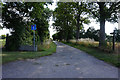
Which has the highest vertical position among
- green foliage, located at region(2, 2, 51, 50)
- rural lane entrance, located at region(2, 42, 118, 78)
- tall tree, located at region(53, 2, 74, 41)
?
tall tree, located at region(53, 2, 74, 41)

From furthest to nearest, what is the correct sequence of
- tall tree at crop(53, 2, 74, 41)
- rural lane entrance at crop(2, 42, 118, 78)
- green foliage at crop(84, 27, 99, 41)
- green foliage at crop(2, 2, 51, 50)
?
green foliage at crop(84, 27, 99, 41), tall tree at crop(53, 2, 74, 41), green foliage at crop(2, 2, 51, 50), rural lane entrance at crop(2, 42, 118, 78)

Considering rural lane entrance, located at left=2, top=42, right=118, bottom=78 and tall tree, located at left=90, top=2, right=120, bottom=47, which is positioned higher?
tall tree, located at left=90, top=2, right=120, bottom=47

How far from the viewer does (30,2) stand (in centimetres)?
1080

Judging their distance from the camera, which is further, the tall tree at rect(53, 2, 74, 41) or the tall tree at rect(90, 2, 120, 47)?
the tall tree at rect(53, 2, 74, 41)

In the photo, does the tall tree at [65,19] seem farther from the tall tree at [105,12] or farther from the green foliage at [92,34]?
the green foliage at [92,34]

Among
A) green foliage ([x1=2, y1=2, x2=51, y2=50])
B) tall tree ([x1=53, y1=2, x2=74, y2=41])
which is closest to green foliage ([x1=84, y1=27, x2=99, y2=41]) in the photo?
tall tree ([x1=53, y1=2, x2=74, y2=41])

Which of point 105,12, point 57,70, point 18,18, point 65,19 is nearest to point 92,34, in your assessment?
point 65,19

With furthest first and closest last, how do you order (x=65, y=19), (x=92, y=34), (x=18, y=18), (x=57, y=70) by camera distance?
(x=92, y=34) → (x=65, y=19) → (x=18, y=18) → (x=57, y=70)

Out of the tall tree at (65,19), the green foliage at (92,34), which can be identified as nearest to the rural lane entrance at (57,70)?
the tall tree at (65,19)

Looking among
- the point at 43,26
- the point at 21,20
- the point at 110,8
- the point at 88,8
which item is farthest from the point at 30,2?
Result: the point at 110,8

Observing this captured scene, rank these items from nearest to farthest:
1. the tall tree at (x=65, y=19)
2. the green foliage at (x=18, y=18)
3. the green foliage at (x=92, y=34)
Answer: the green foliage at (x=18, y=18)
the tall tree at (x=65, y=19)
the green foliage at (x=92, y=34)

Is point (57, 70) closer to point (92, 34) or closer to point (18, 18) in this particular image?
point (18, 18)

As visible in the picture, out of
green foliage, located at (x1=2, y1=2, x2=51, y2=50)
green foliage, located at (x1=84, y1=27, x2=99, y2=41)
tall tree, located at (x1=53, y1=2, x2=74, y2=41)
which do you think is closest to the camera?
green foliage, located at (x1=2, y1=2, x2=51, y2=50)

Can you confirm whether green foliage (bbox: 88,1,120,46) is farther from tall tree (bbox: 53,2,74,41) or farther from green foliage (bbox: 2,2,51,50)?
green foliage (bbox: 2,2,51,50)
